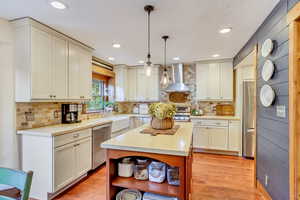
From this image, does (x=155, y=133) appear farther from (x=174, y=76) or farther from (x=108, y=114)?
(x=174, y=76)

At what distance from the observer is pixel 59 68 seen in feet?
8.29

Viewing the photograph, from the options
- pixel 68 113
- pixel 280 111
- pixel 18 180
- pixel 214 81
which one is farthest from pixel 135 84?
pixel 18 180

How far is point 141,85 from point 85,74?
2042 mm

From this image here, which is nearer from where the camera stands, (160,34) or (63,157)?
(63,157)

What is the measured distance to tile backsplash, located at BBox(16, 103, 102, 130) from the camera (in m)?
2.21

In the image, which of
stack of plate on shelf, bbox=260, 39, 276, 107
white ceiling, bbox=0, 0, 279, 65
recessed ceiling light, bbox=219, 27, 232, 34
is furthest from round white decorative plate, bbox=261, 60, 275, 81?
recessed ceiling light, bbox=219, 27, 232, 34

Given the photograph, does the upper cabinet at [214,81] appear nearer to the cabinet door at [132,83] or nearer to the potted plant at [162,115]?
the cabinet door at [132,83]

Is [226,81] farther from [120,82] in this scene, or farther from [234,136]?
[120,82]

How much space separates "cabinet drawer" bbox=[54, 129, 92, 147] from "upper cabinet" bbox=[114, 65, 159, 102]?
2242 millimetres

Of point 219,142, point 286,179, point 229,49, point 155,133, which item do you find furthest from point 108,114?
point 286,179

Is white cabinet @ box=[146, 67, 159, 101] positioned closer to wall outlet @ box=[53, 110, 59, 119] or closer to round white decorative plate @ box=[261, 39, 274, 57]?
wall outlet @ box=[53, 110, 59, 119]

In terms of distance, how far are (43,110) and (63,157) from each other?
0.88 meters

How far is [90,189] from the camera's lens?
2.38m

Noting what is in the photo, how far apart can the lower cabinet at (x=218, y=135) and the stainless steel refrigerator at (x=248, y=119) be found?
0.19m
